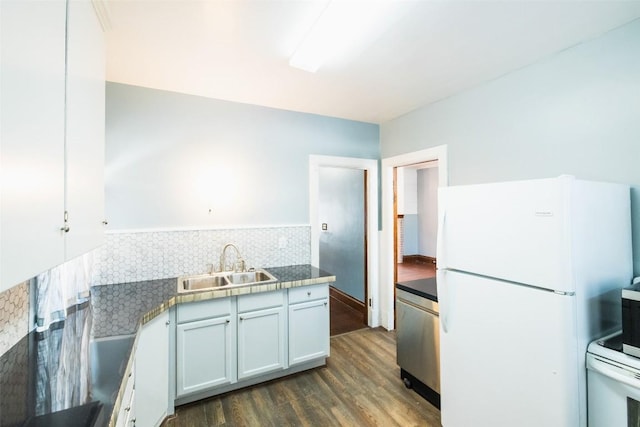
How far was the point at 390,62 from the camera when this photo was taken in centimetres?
205

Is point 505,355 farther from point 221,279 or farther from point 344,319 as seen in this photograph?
point 344,319

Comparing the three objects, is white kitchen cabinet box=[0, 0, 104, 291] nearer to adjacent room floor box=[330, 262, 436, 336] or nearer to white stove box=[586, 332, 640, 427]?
white stove box=[586, 332, 640, 427]

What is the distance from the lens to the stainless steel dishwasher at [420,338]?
81.7 inches

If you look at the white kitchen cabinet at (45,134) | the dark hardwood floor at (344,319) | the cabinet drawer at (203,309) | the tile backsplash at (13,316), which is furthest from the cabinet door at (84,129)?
the dark hardwood floor at (344,319)

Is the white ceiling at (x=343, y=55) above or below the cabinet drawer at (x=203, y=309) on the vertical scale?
above

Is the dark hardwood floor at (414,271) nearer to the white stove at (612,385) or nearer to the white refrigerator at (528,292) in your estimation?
the white refrigerator at (528,292)

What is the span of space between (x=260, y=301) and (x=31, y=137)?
1828mm

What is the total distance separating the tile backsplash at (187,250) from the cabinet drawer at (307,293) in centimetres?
60

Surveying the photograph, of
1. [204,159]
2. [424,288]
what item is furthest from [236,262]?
[424,288]

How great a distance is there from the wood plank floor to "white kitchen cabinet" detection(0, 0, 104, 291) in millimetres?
1597

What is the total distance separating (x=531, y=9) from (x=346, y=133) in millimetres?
2056

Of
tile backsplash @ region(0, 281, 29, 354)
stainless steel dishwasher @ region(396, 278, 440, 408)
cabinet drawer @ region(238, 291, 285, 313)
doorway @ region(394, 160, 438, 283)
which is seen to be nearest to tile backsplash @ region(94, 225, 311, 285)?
cabinet drawer @ region(238, 291, 285, 313)

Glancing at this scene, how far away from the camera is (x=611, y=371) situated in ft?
3.98

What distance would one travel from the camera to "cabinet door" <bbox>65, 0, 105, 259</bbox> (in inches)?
39.0
